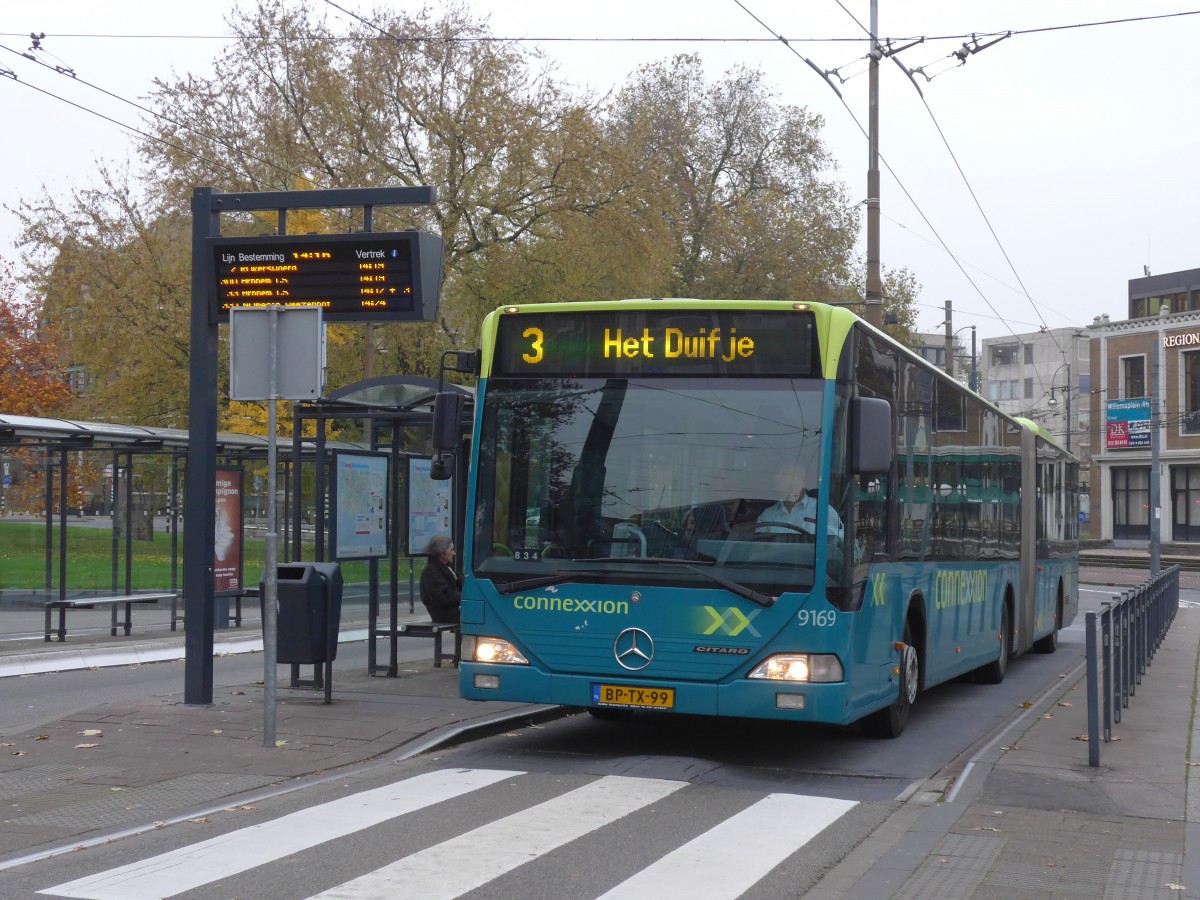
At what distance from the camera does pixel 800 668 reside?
8.83 metres

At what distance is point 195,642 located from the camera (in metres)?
11.1

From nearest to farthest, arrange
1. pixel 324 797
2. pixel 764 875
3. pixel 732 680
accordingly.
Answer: pixel 764 875 → pixel 324 797 → pixel 732 680

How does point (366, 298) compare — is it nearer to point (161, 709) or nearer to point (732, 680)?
point (161, 709)

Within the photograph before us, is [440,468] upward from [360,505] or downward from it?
upward

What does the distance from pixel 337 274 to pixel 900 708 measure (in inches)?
209

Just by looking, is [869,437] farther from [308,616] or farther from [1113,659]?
[308,616]

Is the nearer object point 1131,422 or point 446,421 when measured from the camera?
point 446,421

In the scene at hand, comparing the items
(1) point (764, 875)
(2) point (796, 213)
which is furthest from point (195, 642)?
(2) point (796, 213)

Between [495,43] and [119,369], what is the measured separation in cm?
1095

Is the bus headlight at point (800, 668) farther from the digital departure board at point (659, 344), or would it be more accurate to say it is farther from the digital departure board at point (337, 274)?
the digital departure board at point (337, 274)

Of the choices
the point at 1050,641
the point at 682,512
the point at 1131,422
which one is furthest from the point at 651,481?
the point at 1131,422

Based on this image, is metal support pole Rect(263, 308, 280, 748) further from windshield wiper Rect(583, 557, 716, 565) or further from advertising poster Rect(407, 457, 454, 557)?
advertising poster Rect(407, 457, 454, 557)

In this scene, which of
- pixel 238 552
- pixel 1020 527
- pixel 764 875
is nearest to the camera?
pixel 764 875

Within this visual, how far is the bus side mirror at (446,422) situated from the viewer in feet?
30.8
